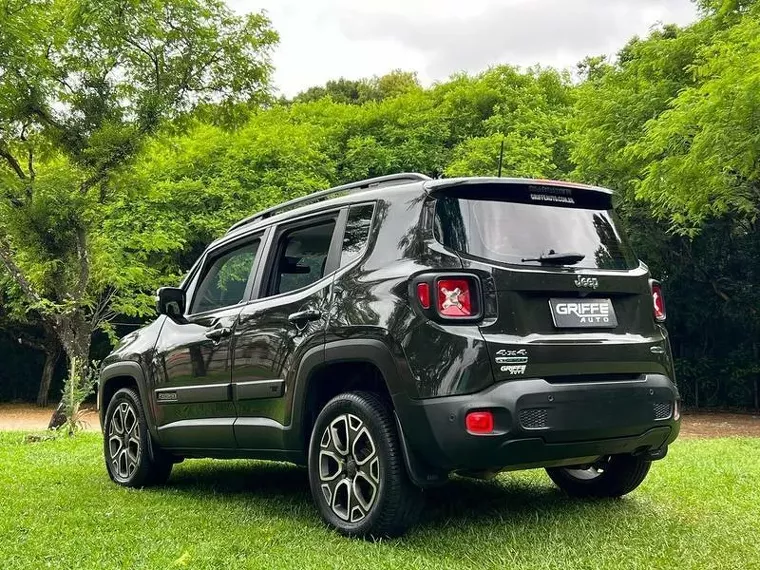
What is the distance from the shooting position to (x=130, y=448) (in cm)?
638

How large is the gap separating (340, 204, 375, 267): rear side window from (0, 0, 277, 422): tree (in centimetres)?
1112

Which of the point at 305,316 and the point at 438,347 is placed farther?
the point at 305,316

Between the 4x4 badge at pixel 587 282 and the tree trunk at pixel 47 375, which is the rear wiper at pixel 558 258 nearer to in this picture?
the 4x4 badge at pixel 587 282

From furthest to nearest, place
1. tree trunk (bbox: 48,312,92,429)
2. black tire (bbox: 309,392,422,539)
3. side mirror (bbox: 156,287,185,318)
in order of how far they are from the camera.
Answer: tree trunk (bbox: 48,312,92,429) → side mirror (bbox: 156,287,185,318) → black tire (bbox: 309,392,422,539)

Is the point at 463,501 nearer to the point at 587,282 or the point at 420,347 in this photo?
the point at 420,347

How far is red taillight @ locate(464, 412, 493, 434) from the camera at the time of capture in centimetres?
377

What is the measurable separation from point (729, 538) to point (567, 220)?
1871 millimetres

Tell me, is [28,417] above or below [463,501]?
below

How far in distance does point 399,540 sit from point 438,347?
1065mm

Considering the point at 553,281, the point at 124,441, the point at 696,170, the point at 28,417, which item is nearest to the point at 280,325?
the point at 553,281

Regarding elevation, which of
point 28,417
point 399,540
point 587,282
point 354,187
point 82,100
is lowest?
point 28,417

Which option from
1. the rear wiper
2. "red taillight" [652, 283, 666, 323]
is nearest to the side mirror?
the rear wiper

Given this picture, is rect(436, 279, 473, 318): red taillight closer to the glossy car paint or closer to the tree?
the glossy car paint

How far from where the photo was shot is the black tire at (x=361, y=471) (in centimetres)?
405
